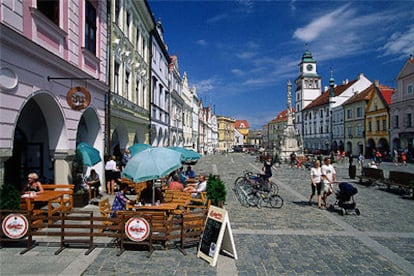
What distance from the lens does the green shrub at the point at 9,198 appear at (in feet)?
20.7

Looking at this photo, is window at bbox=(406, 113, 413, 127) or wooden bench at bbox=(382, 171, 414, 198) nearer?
wooden bench at bbox=(382, 171, 414, 198)

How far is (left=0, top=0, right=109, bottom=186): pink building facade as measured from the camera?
22.9 ft

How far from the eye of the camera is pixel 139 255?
20.3 feet

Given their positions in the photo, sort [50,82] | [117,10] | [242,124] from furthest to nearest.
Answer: [242,124]
[117,10]
[50,82]

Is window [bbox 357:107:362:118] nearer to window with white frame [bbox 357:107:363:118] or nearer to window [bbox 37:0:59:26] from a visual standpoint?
window with white frame [bbox 357:107:363:118]

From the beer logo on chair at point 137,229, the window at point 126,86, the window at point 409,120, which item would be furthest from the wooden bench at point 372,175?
the window at point 409,120

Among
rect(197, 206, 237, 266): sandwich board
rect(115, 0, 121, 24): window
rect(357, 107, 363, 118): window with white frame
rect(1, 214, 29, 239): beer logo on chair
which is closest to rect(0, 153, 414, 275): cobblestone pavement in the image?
rect(197, 206, 237, 266): sandwich board

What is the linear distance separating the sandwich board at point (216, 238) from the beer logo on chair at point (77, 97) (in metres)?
6.01

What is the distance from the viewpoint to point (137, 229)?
6191mm

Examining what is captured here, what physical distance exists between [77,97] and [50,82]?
1022mm

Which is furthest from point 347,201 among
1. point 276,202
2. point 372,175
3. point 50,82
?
point 50,82

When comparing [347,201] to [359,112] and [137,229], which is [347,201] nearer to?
[137,229]

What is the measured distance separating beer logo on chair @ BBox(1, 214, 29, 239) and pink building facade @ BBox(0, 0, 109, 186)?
1187 millimetres

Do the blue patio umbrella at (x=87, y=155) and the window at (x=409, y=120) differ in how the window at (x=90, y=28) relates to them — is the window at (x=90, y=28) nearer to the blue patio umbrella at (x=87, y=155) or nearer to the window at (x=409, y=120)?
the blue patio umbrella at (x=87, y=155)
